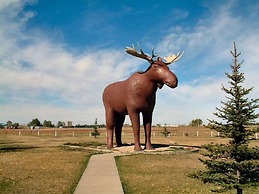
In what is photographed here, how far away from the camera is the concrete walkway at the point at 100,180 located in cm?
805

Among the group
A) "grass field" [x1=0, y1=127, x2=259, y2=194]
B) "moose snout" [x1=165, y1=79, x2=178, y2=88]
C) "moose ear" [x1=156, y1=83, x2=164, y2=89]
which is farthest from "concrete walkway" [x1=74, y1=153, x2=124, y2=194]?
"moose ear" [x1=156, y1=83, x2=164, y2=89]

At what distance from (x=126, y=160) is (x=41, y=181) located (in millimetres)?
5224

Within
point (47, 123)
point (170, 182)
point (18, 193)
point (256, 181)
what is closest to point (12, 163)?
point (18, 193)

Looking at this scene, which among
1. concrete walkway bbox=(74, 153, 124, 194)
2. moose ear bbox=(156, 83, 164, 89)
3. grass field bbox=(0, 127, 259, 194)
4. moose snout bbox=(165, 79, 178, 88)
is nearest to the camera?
concrete walkway bbox=(74, 153, 124, 194)

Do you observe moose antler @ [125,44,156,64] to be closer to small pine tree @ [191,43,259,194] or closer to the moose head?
the moose head

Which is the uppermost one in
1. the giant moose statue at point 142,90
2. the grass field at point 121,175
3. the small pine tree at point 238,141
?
the giant moose statue at point 142,90

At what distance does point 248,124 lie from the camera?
5883 mm

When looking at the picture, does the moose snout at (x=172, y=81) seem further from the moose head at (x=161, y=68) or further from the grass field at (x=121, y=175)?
the grass field at (x=121, y=175)

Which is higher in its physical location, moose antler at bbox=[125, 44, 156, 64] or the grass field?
moose antler at bbox=[125, 44, 156, 64]

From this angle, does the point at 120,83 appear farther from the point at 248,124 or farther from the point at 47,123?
the point at 47,123

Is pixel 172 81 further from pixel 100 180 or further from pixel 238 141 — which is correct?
pixel 238 141

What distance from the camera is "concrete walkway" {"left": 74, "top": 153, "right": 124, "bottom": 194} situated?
805cm

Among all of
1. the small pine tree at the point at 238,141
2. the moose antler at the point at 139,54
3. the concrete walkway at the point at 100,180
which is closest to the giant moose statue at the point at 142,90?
the moose antler at the point at 139,54

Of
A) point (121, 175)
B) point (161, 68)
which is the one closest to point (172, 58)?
point (161, 68)
